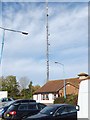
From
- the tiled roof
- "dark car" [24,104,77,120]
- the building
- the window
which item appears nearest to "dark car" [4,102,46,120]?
"dark car" [24,104,77,120]

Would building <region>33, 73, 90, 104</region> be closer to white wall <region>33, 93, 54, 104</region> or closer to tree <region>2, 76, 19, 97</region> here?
white wall <region>33, 93, 54, 104</region>

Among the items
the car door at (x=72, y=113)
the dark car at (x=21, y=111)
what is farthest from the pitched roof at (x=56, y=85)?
the car door at (x=72, y=113)

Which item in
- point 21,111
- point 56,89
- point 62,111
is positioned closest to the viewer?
point 62,111

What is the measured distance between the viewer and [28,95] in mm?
83812

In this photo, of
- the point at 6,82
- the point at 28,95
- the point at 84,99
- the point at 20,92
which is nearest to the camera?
the point at 84,99

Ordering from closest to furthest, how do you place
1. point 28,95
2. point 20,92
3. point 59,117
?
point 59,117 < point 28,95 < point 20,92

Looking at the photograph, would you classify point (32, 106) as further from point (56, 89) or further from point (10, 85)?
point (10, 85)

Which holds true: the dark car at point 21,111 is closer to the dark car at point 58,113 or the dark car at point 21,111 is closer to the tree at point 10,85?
the dark car at point 58,113

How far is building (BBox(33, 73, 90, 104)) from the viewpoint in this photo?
68.6 metres

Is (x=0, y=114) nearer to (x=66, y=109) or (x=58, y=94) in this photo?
(x=66, y=109)

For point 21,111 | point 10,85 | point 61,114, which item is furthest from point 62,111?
point 10,85

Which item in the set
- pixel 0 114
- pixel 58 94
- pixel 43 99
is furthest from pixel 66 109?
pixel 43 99

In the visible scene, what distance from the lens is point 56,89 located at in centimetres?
6900

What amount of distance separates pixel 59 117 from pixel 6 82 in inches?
3352
